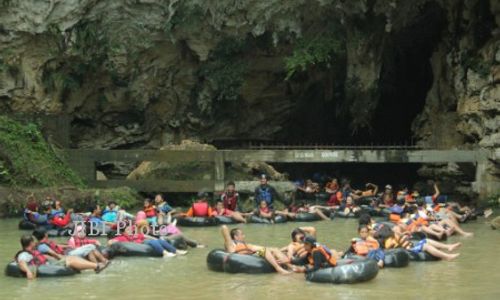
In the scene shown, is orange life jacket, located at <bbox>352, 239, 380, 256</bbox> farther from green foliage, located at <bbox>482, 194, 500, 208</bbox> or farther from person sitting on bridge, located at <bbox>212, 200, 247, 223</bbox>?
green foliage, located at <bbox>482, 194, 500, 208</bbox>

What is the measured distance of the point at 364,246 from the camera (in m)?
12.0

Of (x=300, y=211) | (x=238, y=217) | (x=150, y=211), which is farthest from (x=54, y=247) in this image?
(x=300, y=211)

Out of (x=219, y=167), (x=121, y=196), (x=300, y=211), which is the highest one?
(x=219, y=167)

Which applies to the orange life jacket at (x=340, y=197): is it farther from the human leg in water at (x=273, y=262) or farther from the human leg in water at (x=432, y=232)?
the human leg in water at (x=273, y=262)

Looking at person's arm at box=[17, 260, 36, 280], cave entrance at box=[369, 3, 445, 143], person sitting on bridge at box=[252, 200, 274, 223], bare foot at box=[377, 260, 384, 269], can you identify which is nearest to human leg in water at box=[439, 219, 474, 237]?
person sitting on bridge at box=[252, 200, 274, 223]

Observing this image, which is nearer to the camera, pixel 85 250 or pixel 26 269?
pixel 26 269

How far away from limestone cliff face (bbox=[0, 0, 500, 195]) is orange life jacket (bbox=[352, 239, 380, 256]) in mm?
11743

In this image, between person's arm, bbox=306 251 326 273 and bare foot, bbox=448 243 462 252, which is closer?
person's arm, bbox=306 251 326 273

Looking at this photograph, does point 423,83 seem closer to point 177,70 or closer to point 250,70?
point 250,70

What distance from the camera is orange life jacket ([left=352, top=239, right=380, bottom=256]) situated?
1198 centimetres

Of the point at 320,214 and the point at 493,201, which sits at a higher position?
the point at 493,201

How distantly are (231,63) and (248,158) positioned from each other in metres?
5.02

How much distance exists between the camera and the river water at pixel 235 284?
10.4 metres

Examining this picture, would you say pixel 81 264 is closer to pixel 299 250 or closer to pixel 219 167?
pixel 299 250
